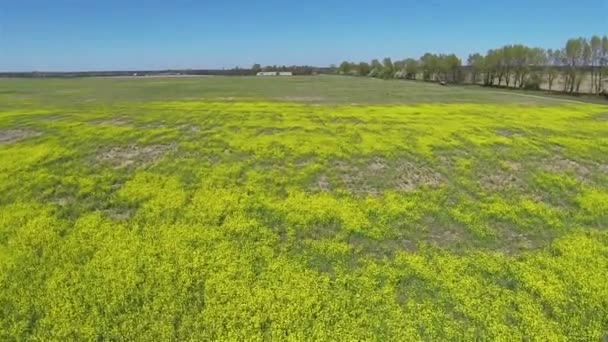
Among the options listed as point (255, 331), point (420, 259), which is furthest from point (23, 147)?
point (420, 259)

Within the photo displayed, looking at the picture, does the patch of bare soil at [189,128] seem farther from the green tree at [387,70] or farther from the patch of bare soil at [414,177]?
the green tree at [387,70]

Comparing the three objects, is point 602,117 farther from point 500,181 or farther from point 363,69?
point 363,69

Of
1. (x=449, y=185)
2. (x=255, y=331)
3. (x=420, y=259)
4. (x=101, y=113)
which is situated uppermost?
(x=101, y=113)

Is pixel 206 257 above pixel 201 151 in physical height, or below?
below

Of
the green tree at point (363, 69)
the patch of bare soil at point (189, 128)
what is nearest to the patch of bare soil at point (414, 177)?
the patch of bare soil at point (189, 128)

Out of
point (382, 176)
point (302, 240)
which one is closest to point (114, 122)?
point (382, 176)

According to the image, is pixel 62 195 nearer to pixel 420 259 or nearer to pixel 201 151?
pixel 201 151
